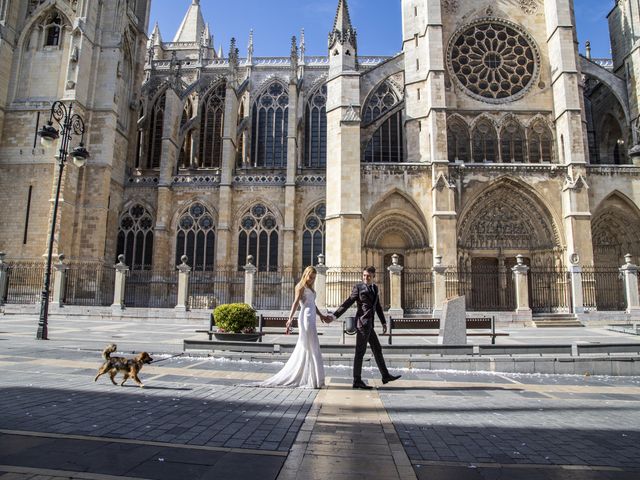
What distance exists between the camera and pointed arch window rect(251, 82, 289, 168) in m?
29.6

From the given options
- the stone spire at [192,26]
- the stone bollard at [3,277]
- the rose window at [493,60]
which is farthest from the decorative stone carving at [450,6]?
the stone bollard at [3,277]

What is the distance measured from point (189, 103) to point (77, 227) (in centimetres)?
1266

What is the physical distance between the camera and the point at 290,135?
26094 millimetres

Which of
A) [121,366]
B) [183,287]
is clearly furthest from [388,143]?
[121,366]

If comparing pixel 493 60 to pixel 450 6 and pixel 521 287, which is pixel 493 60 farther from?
pixel 521 287

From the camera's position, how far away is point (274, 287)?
24.9 m

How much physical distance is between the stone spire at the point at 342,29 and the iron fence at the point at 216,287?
1342cm

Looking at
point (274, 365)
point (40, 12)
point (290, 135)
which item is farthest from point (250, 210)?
point (274, 365)

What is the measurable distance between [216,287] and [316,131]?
42.1 feet

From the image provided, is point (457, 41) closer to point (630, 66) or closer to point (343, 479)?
point (630, 66)

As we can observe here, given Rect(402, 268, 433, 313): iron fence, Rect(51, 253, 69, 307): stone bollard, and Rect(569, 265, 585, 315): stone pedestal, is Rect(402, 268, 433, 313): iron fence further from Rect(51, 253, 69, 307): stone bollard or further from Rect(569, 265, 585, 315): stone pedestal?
Rect(51, 253, 69, 307): stone bollard

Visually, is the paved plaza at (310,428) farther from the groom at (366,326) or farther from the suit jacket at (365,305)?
the suit jacket at (365,305)

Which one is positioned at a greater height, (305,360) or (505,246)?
(505,246)

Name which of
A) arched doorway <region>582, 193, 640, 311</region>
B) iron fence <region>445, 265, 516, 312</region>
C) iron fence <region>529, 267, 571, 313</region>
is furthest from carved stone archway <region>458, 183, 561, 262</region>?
arched doorway <region>582, 193, 640, 311</region>
